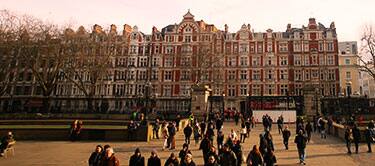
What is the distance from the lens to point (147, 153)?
15.9 meters

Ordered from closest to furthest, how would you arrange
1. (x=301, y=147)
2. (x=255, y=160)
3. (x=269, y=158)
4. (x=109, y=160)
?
1. (x=109, y=160)
2. (x=255, y=160)
3. (x=269, y=158)
4. (x=301, y=147)

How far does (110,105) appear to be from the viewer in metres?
60.7

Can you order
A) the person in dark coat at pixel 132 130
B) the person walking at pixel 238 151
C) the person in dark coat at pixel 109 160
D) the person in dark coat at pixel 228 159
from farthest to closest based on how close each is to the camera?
the person in dark coat at pixel 132 130 < the person walking at pixel 238 151 < the person in dark coat at pixel 228 159 < the person in dark coat at pixel 109 160

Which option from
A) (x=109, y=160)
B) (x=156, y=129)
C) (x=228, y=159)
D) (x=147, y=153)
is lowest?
(x=147, y=153)

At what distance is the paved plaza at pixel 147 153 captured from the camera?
13.6m

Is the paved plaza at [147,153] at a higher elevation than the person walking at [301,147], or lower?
lower

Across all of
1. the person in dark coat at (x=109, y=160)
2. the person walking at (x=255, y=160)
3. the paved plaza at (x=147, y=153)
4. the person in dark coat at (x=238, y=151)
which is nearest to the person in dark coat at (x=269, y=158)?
the person walking at (x=255, y=160)

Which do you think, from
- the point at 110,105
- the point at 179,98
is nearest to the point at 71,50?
the point at 110,105

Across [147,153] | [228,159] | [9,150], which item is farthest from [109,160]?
[9,150]

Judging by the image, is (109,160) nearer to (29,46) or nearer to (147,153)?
(147,153)

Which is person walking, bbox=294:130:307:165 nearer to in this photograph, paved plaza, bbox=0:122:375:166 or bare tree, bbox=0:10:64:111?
paved plaza, bbox=0:122:375:166

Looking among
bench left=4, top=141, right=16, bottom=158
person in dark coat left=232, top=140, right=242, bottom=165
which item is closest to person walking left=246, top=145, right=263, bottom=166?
person in dark coat left=232, top=140, right=242, bottom=165

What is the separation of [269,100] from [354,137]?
728 inches

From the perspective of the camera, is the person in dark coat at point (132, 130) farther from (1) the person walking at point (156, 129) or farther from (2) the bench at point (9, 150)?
(2) the bench at point (9, 150)
